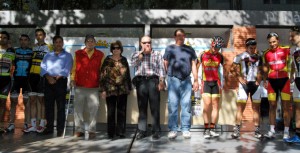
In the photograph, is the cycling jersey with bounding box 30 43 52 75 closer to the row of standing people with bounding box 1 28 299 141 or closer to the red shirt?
the row of standing people with bounding box 1 28 299 141

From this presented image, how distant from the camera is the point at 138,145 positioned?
5.45 meters

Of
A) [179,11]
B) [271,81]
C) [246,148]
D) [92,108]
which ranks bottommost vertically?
[246,148]

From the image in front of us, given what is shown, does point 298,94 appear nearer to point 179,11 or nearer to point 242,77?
point 242,77

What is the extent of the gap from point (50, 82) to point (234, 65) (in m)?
3.67

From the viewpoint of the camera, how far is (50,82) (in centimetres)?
638

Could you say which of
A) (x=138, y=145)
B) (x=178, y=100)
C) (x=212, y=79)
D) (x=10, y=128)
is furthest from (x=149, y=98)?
(x=10, y=128)

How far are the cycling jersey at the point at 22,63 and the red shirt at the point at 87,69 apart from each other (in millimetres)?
1183

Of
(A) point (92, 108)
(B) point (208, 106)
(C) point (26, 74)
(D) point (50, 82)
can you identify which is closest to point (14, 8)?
(C) point (26, 74)

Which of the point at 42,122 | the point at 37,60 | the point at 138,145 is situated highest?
the point at 37,60

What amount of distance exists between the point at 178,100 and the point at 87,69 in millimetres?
1868

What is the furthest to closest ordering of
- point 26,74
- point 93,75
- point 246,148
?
point 26,74, point 93,75, point 246,148

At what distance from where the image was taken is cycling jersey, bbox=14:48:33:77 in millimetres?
6742

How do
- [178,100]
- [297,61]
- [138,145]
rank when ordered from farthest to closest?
1. [178,100]
2. [297,61]
3. [138,145]

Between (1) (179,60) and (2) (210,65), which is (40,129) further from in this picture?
(2) (210,65)
